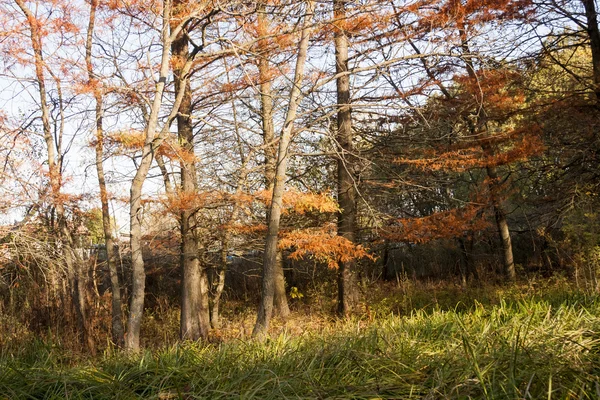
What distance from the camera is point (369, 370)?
3295 millimetres

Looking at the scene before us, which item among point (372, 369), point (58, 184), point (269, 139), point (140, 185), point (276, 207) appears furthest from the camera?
point (269, 139)

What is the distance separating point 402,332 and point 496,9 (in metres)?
9.21

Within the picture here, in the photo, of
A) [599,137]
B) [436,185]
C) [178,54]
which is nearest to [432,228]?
[436,185]

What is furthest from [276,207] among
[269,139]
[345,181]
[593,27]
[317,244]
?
[593,27]

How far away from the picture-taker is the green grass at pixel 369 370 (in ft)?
9.12

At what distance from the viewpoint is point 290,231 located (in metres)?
10.9

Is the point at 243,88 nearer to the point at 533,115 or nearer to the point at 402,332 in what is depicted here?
the point at 533,115

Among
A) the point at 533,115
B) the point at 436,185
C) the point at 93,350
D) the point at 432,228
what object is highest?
the point at 533,115

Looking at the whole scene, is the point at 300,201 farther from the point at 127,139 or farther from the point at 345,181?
the point at 127,139

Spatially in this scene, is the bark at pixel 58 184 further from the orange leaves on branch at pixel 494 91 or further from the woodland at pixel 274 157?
the orange leaves on branch at pixel 494 91

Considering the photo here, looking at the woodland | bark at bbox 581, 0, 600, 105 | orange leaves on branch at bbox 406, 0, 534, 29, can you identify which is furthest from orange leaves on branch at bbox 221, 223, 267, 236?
bark at bbox 581, 0, 600, 105

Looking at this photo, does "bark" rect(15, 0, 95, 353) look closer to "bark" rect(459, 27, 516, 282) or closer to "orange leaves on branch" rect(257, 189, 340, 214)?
"orange leaves on branch" rect(257, 189, 340, 214)

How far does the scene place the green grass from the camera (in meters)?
2.78

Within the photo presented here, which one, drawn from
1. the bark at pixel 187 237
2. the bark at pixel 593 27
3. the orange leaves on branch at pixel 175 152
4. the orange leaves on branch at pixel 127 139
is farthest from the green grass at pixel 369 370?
the bark at pixel 593 27
